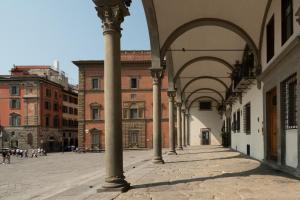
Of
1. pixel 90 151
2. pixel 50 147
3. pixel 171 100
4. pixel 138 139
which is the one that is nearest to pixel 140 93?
pixel 138 139

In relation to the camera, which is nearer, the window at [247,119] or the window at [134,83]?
the window at [247,119]

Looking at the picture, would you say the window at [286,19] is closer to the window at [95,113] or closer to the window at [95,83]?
the window at [95,83]

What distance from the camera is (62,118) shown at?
7219 centimetres

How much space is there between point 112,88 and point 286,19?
6.73 m

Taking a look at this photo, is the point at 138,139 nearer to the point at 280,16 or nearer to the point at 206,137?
the point at 206,137

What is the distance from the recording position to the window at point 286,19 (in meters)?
11.8

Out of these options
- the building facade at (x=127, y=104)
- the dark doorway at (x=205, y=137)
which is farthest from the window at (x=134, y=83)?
the dark doorway at (x=205, y=137)

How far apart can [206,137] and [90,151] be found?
14957 mm

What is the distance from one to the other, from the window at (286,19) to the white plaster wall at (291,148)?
296 cm

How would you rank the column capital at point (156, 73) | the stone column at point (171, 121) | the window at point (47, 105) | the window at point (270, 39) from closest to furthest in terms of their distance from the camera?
the window at point (270, 39)
the column capital at point (156, 73)
the stone column at point (171, 121)
the window at point (47, 105)

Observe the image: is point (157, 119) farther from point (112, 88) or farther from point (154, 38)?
point (112, 88)

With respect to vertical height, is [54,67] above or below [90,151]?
above

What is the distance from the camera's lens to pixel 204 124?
4944 centimetres

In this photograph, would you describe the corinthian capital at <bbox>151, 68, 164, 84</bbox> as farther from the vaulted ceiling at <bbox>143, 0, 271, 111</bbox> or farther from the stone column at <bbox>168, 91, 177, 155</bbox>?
the stone column at <bbox>168, 91, 177, 155</bbox>
